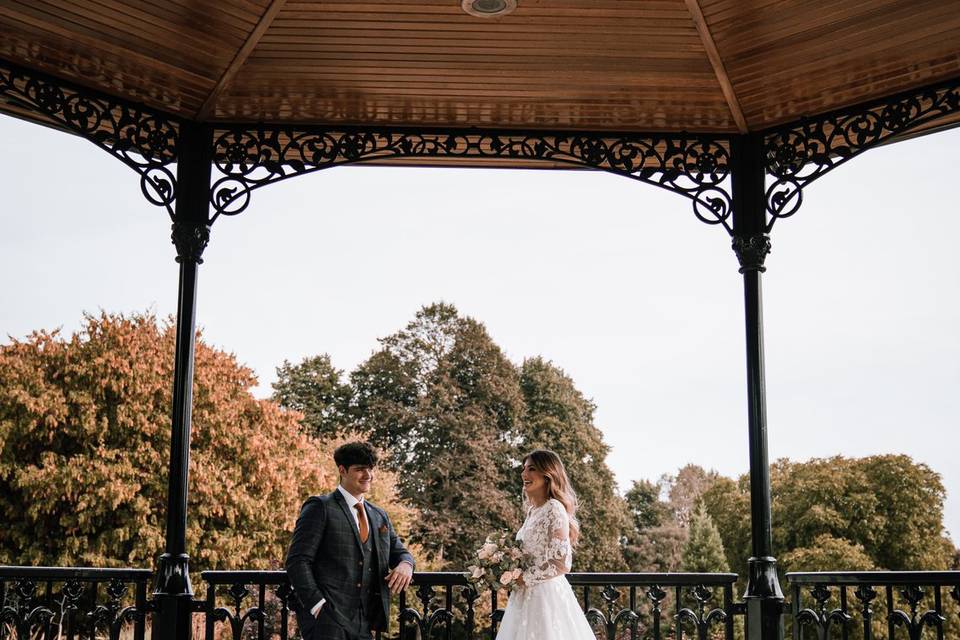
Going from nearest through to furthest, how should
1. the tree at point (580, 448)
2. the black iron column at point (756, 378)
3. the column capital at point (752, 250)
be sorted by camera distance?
the black iron column at point (756, 378) < the column capital at point (752, 250) < the tree at point (580, 448)

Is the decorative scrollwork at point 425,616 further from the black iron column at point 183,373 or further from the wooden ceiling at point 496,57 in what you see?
the wooden ceiling at point 496,57

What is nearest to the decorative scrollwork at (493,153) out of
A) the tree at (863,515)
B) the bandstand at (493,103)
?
the bandstand at (493,103)

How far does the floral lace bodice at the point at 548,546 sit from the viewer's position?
16.2 feet

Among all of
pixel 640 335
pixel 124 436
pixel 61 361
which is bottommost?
pixel 124 436

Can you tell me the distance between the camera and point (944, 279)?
127ft

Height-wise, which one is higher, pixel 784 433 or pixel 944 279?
pixel 944 279

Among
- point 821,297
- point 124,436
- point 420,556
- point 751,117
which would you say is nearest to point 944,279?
point 821,297

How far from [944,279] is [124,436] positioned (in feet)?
102

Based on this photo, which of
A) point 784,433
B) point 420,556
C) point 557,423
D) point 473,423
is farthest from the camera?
point 784,433

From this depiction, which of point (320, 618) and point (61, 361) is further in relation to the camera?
point (61, 361)

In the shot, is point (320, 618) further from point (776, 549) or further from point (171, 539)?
point (776, 549)

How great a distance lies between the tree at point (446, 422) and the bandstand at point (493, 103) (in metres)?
22.5

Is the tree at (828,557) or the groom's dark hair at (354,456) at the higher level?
the groom's dark hair at (354,456)

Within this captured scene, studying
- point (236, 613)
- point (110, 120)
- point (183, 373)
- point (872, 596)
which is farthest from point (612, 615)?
point (110, 120)
